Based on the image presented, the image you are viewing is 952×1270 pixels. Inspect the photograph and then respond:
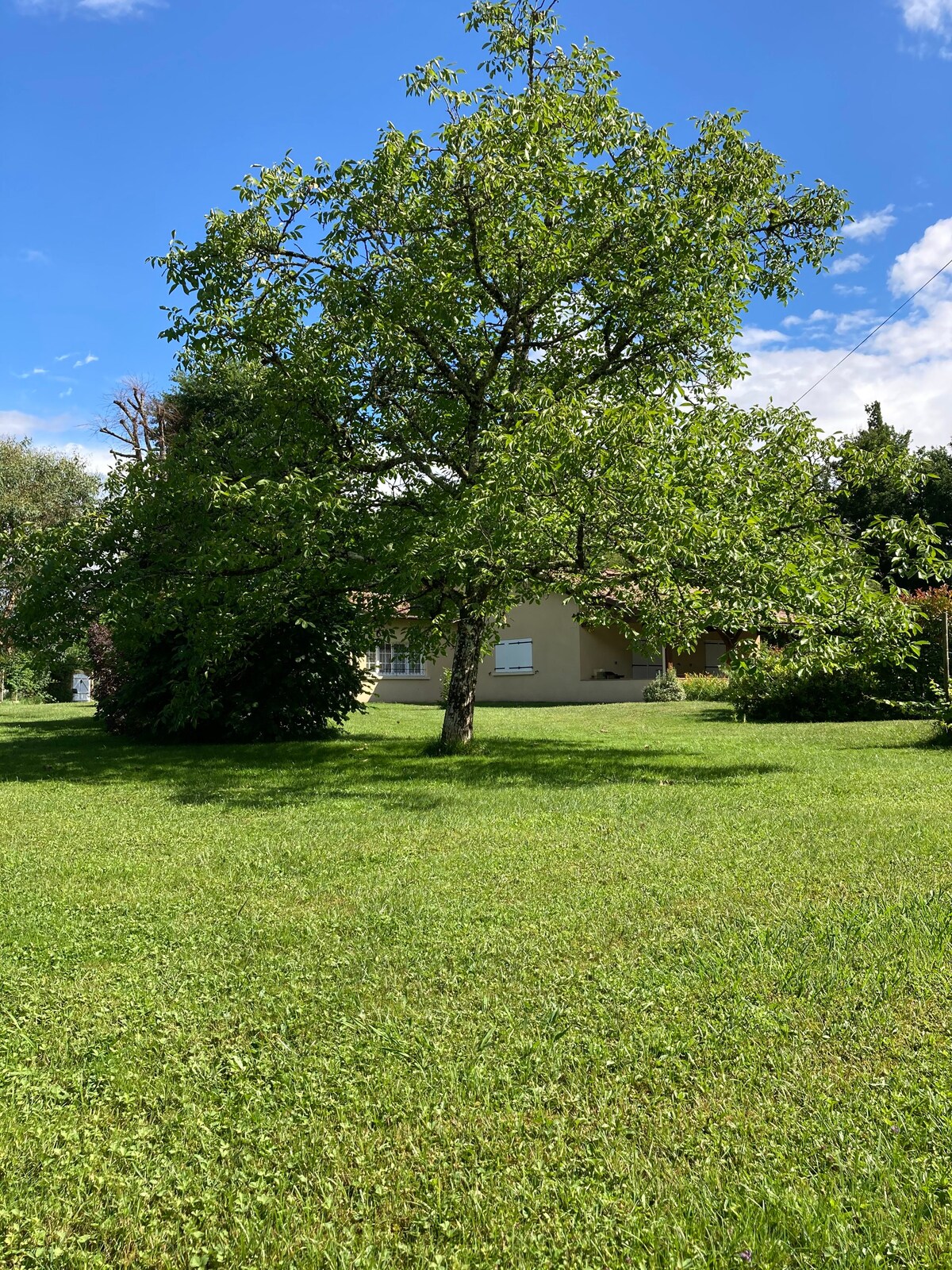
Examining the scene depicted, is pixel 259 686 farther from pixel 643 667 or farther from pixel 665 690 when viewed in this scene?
pixel 643 667

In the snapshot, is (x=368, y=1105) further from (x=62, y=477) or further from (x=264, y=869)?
(x=62, y=477)

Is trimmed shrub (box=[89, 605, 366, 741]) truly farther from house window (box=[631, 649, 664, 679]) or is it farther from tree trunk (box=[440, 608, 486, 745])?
house window (box=[631, 649, 664, 679])

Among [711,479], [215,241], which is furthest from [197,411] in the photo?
[711,479]

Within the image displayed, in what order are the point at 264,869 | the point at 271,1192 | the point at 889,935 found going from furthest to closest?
1. the point at 264,869
2. the point at 889,935
3. the point at 271,1192

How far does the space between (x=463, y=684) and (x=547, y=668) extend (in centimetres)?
1595

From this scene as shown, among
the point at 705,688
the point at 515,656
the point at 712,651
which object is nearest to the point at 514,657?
the point at 515,656

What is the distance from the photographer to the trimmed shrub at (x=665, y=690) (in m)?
24.8

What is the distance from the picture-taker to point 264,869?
6000 millimetres

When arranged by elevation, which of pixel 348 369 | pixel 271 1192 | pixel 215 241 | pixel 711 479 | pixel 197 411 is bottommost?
pixel 271 1192

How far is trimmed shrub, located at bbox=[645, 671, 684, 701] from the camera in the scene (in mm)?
24766

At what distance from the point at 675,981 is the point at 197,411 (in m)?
24.9

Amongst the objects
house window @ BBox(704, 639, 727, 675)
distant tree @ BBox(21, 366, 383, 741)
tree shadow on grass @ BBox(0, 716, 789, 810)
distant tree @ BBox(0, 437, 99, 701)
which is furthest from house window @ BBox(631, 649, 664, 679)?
distant tree @ BBox(0, 437, 99, 701)

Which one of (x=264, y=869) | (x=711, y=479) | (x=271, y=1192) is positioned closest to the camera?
(x=271, y=1192)

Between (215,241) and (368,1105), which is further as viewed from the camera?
(215,241)
